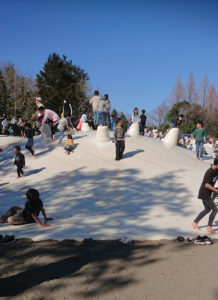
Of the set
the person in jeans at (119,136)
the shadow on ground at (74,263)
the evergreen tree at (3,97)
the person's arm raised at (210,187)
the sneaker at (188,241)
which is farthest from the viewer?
the evergreen tree at (3,97)

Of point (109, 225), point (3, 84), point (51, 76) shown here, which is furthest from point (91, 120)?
point (109, 225)

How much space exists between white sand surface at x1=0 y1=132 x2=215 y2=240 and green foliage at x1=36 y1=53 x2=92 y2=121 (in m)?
23.1

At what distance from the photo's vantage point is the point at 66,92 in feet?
113

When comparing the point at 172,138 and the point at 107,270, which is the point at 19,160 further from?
the point at 172,138

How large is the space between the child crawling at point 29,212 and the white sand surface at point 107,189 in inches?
6.5

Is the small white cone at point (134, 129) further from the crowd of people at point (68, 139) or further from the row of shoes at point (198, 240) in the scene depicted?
the row of shoes at point (198, 240)

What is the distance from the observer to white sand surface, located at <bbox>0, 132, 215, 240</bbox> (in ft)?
17.2

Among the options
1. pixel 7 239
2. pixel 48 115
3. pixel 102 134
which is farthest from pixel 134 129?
pixel 7 239

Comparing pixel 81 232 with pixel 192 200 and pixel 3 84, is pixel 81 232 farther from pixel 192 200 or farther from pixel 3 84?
pixel 3 84

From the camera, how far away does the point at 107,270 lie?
358 centimetres

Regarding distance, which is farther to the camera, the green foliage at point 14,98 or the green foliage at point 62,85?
the green foliage at point 62,85

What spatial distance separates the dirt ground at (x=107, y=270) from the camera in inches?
122

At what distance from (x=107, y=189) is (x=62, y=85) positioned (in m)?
30.3

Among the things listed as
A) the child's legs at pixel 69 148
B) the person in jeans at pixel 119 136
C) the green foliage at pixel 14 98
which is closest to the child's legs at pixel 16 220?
the person in jeans at pixel 119 136
